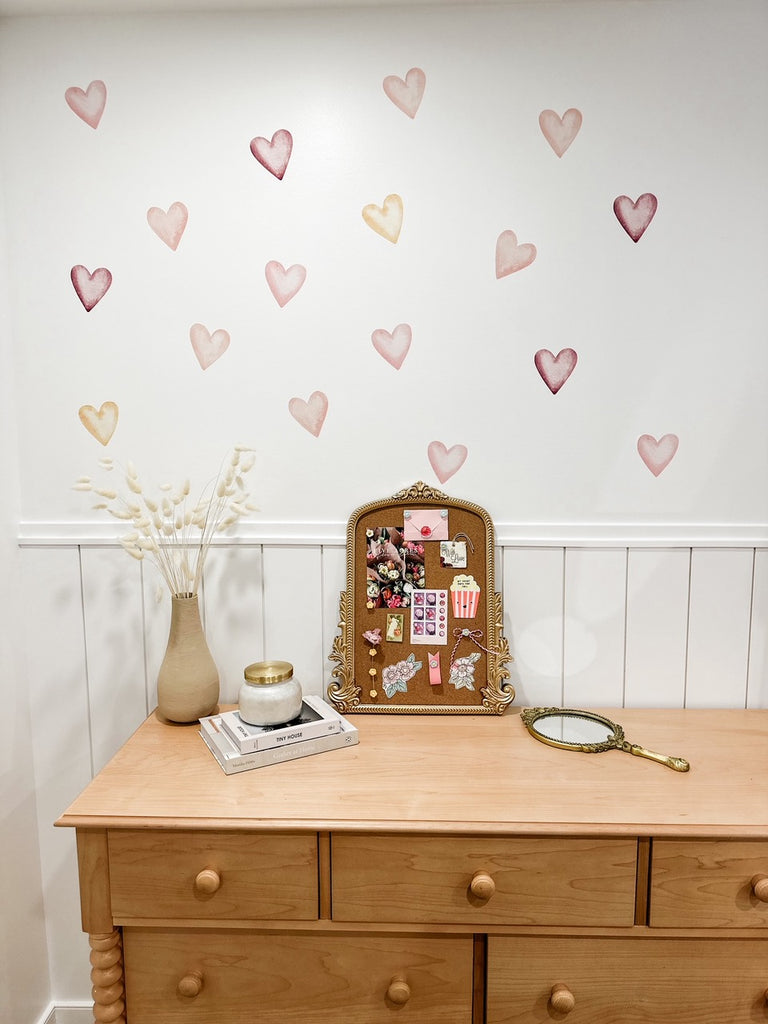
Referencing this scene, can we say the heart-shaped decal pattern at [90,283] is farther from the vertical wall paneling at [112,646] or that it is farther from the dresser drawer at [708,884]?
the dresser drawer at [708,884]

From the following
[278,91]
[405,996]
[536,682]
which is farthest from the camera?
[536,682]

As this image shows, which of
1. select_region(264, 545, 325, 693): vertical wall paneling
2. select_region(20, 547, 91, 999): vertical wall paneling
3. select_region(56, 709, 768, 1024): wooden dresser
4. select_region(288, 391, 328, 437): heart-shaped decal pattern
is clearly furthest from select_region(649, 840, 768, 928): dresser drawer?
select_region(20, 547, 91, 999): vertical wall paneling

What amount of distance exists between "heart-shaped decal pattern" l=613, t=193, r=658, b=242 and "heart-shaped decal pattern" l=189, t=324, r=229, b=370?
86cm

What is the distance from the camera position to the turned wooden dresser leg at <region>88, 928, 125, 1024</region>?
1.16m

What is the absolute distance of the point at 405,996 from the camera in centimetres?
114

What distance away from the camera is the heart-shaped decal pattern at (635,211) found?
1463 millimetres

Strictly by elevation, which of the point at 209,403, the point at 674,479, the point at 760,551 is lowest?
the point at 760,551

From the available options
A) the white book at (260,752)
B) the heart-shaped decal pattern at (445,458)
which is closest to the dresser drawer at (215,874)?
the white book at (260,752)

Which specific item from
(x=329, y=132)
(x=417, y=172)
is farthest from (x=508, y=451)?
(x=329, y=132)

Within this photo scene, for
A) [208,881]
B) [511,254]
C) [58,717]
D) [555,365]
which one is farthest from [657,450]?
[58,717]

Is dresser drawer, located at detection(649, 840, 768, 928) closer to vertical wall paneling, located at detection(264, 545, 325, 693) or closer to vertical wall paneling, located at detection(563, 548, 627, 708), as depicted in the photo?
vertical wall paneling, located at detection(563, 548, 627, 708)

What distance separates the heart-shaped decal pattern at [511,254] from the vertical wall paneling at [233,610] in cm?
80

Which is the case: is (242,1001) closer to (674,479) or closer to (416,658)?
(416,658)

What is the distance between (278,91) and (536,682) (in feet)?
4.49
